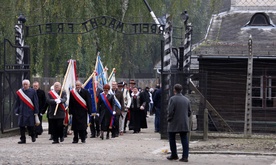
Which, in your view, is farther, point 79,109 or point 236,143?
point 236,143

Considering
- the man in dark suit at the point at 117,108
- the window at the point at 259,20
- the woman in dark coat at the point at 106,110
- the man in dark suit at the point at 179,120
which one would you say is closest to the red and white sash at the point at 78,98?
the woman in dark coat at the point at 106,110

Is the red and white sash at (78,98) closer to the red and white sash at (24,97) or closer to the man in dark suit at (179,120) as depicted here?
the red and white sash at (24,97)

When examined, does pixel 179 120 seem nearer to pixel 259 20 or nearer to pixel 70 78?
pixel 70 78

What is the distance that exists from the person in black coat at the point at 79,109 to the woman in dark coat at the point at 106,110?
189 cm

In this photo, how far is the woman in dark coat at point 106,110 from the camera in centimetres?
2383

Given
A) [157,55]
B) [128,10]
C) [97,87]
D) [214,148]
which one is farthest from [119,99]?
[157,55]

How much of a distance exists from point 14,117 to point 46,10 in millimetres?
6400

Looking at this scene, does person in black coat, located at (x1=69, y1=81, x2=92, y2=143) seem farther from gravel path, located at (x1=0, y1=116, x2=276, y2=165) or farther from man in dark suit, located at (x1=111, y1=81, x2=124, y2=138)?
man in dark suit, located at (x1=111, y1=81, x2=124, y2=138)

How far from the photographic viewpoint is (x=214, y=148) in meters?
20.5

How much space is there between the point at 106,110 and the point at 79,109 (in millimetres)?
2235

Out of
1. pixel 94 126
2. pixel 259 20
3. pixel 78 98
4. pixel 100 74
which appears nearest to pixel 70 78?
pixel 94 126

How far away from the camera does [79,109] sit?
21.8 metres

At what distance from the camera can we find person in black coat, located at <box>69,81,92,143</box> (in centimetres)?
2167

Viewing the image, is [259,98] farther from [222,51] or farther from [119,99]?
[119,99]
